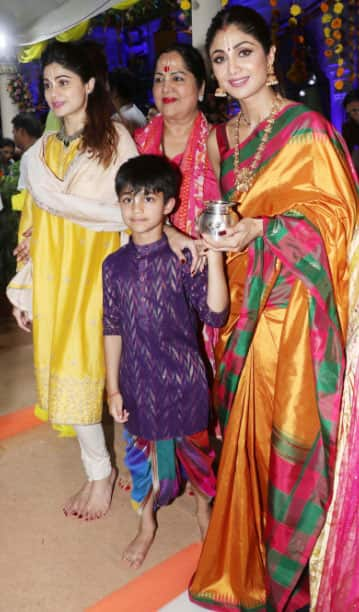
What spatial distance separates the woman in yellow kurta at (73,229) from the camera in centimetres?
188

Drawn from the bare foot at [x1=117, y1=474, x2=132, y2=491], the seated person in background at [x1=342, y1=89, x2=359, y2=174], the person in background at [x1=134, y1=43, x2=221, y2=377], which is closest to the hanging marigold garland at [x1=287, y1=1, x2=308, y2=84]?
the seated person in background at [x1=342, y1=89, x2=359, y2=174]

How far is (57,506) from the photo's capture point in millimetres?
2229

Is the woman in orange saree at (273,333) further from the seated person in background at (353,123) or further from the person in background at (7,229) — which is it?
the person in background at (7,229)

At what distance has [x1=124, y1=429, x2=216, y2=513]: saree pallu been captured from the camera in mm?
1811

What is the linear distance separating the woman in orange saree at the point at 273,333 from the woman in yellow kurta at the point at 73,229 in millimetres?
451

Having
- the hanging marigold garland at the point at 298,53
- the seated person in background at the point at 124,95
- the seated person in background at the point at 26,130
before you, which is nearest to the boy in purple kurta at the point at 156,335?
the seated person in background at the point at 124,95

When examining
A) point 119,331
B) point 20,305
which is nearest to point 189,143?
point 119,331

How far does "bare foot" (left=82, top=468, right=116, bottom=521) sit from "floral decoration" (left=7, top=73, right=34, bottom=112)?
9260mm

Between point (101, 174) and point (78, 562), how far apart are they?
1329 mm

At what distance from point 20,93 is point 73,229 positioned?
9.29 metres

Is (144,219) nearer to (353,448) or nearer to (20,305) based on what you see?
(20,305)

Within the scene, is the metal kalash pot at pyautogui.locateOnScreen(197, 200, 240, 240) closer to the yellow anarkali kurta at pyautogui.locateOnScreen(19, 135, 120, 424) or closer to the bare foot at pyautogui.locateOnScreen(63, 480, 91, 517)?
the yellow anarkali kurta at pyautogui.locateOnScreen(19, 135, 120, 424)

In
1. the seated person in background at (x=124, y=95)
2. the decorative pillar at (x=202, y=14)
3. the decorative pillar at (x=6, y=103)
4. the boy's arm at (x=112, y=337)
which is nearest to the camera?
the boy's arm at (x=112, y=337)

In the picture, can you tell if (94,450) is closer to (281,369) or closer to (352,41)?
(281,369)
